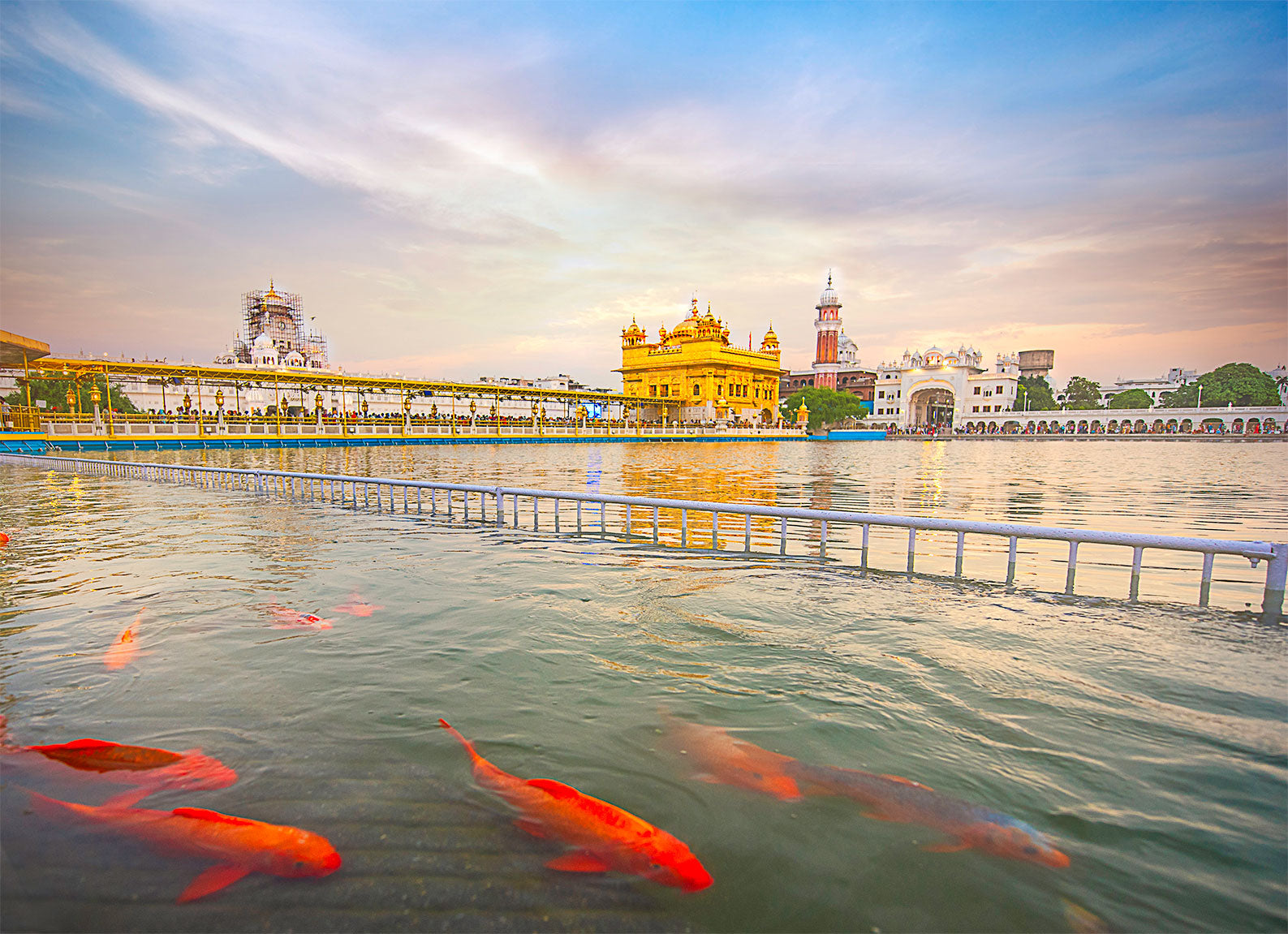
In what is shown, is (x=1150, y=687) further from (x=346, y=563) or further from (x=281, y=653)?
(x=346, y=563)

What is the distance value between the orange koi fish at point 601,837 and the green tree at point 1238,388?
12460cm

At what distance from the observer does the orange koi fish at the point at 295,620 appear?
16.3 feet

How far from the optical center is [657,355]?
10062cm

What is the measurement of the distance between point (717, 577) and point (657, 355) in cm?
9621

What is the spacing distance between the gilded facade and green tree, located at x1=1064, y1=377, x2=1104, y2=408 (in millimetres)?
64857

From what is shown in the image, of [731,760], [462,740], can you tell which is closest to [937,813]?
[731,760]

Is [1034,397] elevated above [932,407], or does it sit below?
above

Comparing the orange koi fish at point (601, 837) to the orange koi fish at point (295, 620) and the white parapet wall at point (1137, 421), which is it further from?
the white parapet wall at point (1137, 421)

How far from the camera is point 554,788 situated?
2.62 metres

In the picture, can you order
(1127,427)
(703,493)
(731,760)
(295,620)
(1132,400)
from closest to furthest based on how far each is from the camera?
(731,760)
(295,620)
(703,493)
(1127,427)
(1132,400)

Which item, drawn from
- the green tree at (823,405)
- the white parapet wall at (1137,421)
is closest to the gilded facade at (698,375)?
the green tree at (823,405)

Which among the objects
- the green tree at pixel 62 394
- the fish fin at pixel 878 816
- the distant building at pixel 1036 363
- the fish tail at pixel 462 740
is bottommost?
the fish tail at pixel 462 740

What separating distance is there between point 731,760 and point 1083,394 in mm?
147420

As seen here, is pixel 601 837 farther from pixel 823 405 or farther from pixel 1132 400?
pixel 1132 400
